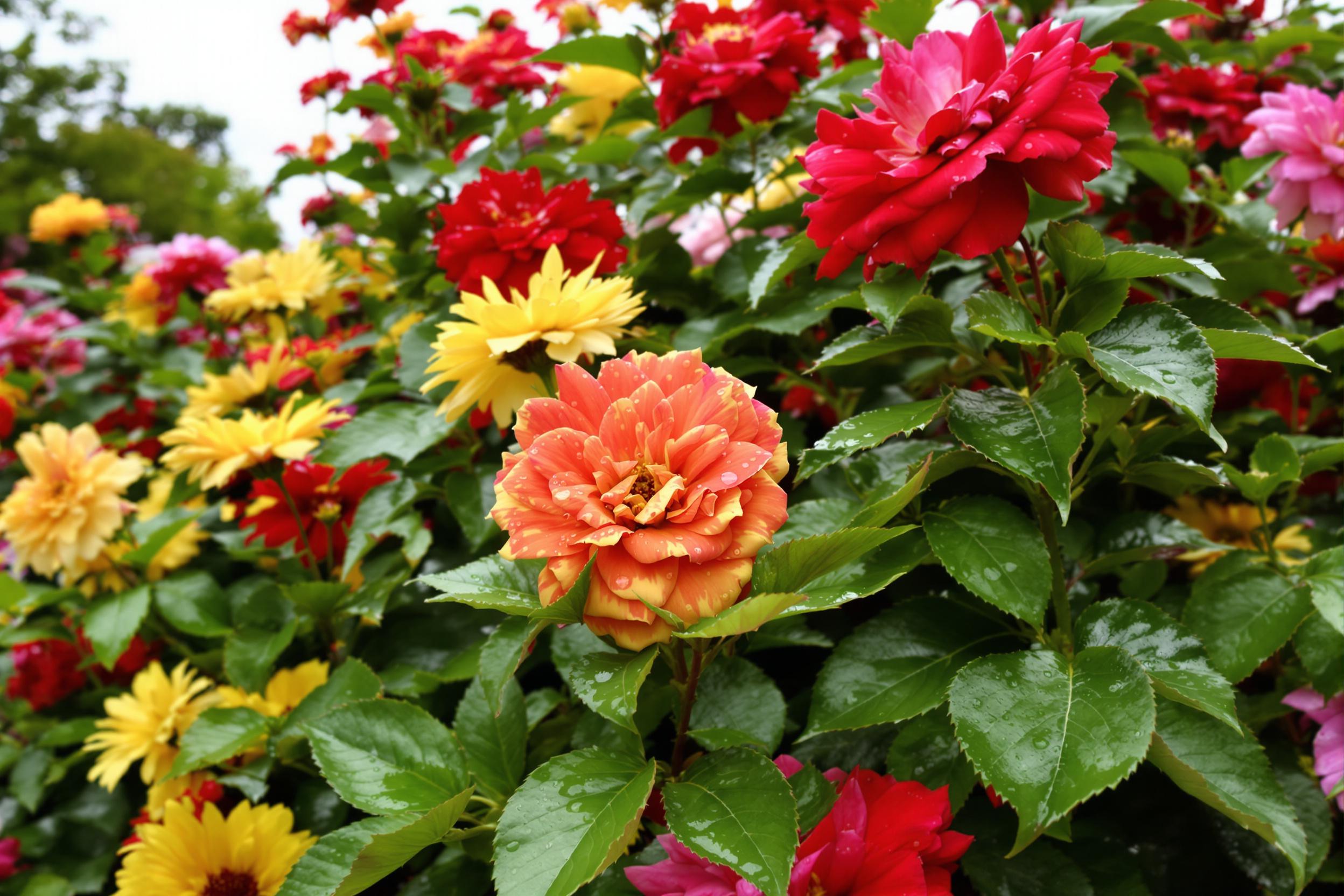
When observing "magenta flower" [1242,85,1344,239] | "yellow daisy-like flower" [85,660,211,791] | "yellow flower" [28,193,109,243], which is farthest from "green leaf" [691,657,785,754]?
"yellow flower" [28,193,109,243]

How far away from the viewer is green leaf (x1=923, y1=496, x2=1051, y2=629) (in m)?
0.58

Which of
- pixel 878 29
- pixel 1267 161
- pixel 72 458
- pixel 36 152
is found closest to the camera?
pixel 878 29

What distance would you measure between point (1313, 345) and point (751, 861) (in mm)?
800

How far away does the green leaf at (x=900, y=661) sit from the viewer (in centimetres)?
61

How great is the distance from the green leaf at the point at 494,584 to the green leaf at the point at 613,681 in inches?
2.0

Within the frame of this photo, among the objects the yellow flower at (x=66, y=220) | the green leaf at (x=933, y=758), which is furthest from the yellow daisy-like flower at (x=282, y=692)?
the yellow flower at (x=66, y=220)

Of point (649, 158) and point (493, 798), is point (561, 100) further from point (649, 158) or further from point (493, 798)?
point (493, 798)

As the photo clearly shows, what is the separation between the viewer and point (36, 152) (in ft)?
32.3

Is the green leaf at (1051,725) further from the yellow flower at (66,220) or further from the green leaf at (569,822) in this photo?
the yellow flower at (66,220)

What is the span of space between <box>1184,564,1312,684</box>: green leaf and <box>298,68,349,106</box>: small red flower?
6.60 ft

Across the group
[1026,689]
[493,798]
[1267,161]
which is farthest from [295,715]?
[1267,161]

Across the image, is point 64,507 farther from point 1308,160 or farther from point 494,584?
point 1308,160

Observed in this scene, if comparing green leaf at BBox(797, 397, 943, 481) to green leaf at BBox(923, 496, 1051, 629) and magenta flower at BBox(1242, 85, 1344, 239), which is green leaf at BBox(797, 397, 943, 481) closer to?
green leaf at BBox(923, 496, 1051, 629)

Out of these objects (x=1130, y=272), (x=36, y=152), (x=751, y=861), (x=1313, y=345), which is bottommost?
(x=1313, y=345)
